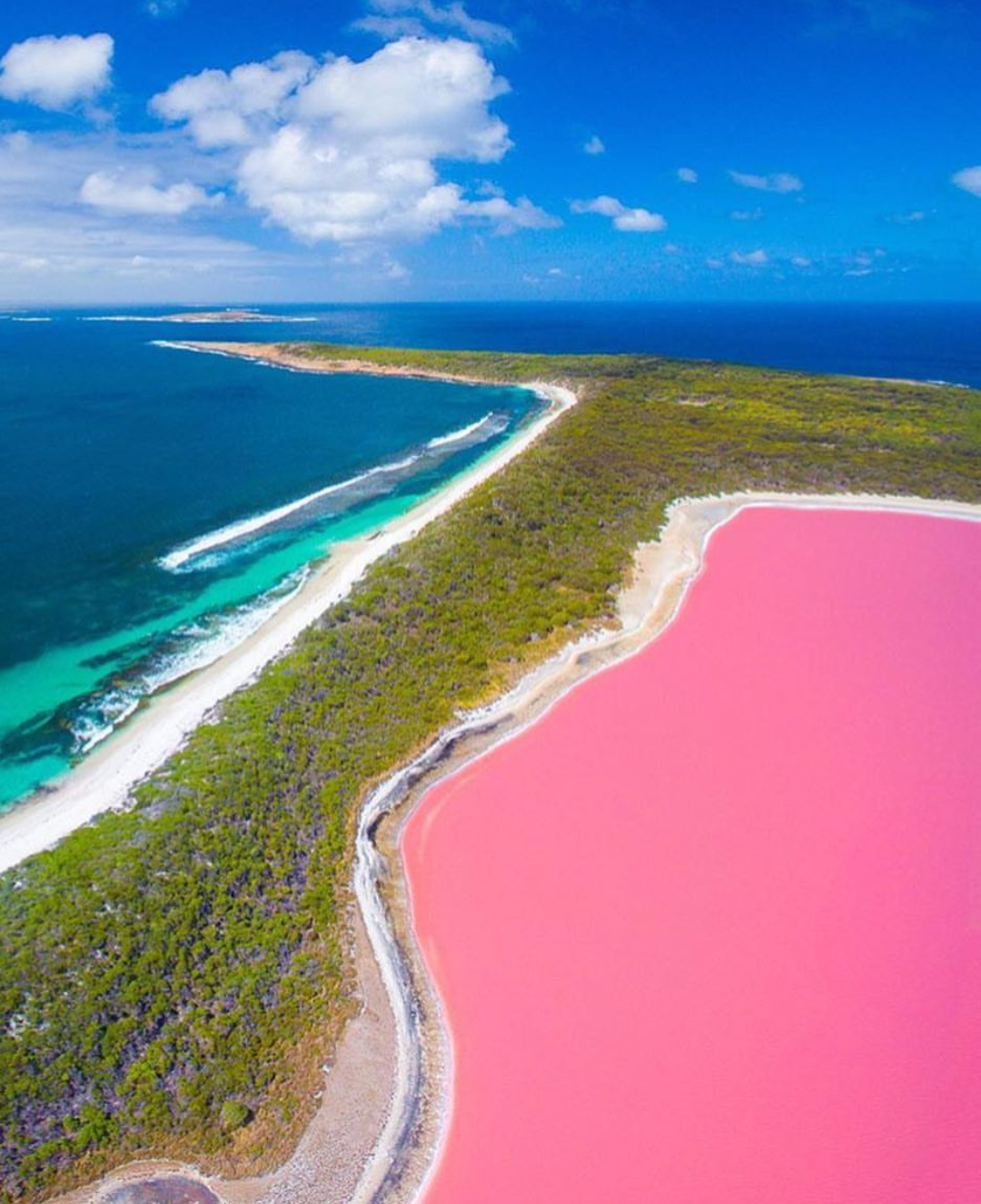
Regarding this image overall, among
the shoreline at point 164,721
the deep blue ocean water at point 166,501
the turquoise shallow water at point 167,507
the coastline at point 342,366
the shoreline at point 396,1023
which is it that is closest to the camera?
the shoreline at point 396,1023

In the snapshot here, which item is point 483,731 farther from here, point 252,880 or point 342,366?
point 342,366

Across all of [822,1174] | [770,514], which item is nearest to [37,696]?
[822,1174]

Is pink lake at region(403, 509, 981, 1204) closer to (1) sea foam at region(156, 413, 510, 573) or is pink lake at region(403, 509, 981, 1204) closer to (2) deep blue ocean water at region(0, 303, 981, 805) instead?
(2) deep blue ocean water at region(0, 303, 981, 805)

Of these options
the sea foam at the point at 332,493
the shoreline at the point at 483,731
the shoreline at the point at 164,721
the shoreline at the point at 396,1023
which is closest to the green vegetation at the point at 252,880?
the shoreline at the point at 396,1023

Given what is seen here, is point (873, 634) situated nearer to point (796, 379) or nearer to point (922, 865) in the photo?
point (922, 865)

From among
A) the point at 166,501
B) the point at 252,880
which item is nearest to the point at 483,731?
the point at 252,880

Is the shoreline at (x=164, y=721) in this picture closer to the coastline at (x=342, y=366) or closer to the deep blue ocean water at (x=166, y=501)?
the deep blue ocean water at (x=166, y=501)
